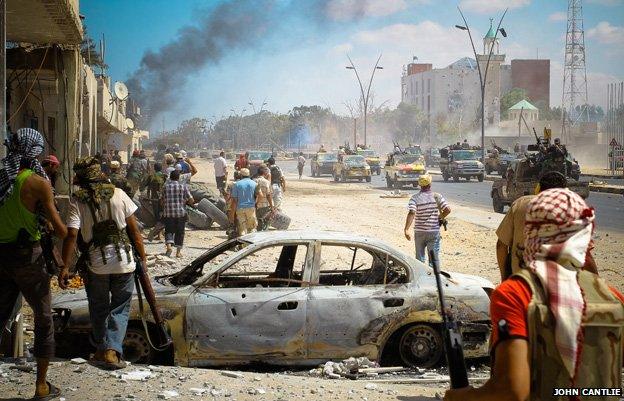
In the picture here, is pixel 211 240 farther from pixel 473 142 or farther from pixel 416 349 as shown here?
pixel 473 142

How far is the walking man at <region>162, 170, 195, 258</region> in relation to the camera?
46.7ft

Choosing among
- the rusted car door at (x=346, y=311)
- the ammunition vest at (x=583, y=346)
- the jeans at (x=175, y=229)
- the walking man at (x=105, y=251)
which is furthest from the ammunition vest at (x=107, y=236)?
the jeans at (x=175, y=229)

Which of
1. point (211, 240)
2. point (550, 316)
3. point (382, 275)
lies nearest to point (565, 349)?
point (550, 316)

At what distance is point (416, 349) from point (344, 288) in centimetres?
85

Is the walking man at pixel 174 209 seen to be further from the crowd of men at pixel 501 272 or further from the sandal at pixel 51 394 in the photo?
the sandal at pixel 51 394

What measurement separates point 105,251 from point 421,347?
9.81 feet

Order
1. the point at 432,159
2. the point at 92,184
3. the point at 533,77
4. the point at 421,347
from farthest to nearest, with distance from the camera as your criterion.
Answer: the point at 533,77, the point at 432,159, the point at 421,347, the point at 92,184

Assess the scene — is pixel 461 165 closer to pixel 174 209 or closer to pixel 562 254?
pixel 174 209

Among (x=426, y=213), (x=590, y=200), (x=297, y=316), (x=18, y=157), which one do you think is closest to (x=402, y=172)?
(x=590, y=200)

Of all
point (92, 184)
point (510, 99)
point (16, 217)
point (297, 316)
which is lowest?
point (297, 316)

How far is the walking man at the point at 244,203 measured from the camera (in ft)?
49.2

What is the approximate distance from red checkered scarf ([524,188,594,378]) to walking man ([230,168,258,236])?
1233 cm

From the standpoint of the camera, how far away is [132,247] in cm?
629

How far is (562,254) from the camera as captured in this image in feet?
8.80
